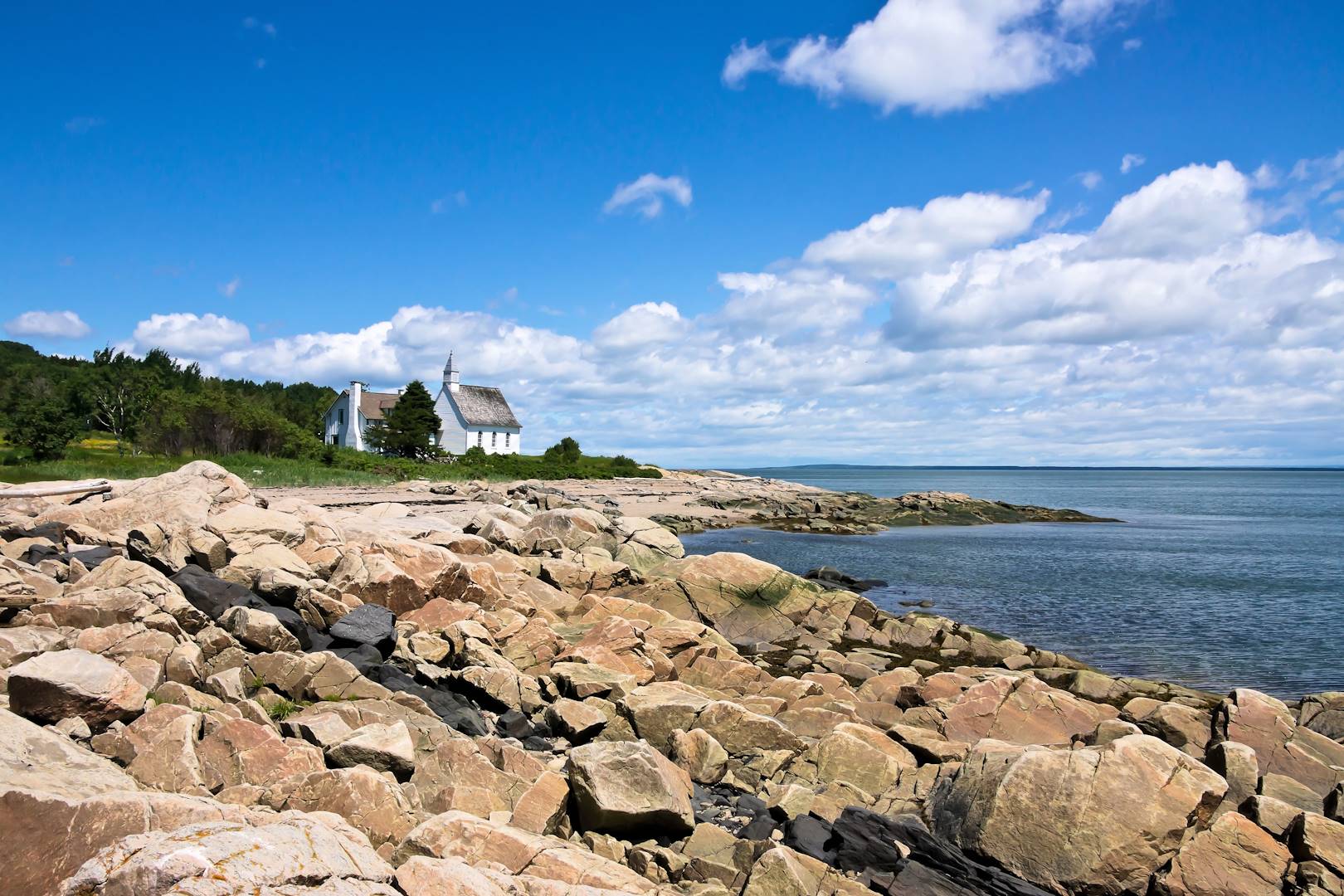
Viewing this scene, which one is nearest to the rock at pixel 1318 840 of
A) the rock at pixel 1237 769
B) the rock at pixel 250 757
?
the rock at pixel 1237 769

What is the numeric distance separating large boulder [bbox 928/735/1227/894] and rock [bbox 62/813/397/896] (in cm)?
591

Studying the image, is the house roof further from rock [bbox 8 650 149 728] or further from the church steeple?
rock [bbox 8 650 149 728]

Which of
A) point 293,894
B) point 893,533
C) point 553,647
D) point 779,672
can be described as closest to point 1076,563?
A: point 893,533

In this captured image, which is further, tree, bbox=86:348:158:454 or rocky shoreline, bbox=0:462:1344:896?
tree, bbox=86:348:158:454

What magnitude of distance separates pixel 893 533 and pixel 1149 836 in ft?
136

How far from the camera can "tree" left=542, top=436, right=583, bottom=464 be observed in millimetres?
76500

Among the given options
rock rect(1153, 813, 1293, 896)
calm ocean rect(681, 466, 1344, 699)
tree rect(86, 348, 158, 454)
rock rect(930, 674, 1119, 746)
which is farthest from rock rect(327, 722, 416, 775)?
tree rect(86, 348, 158, 454)

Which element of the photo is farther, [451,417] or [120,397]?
[451,417]

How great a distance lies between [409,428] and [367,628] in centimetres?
5467

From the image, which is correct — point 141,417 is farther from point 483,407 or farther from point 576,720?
point 576,720

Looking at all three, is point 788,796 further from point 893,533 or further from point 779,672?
point 893,533

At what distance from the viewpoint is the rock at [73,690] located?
691 centimetres

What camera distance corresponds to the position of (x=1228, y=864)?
25.5 feet

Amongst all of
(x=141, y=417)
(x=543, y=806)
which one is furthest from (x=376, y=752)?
(x=141, y=417)
